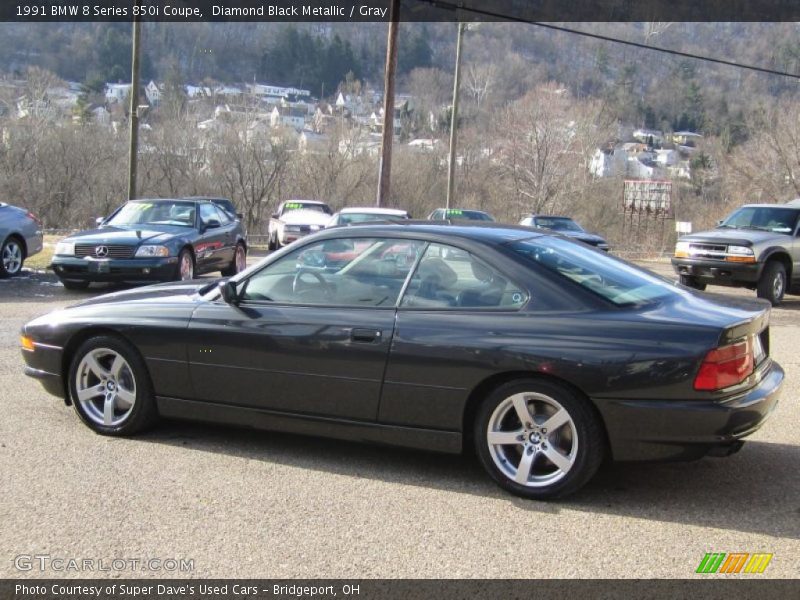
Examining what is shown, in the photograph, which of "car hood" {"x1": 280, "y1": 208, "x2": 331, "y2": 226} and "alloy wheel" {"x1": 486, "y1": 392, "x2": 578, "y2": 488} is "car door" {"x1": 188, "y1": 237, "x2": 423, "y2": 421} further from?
"car hood" {"x1": 280, "y1": 208, "x2": 331, "y2": 226}

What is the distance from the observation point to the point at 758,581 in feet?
11.4

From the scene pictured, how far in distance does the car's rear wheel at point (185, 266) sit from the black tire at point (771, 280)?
9.29m

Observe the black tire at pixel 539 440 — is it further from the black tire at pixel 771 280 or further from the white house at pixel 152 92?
the white house at pixel 152 92

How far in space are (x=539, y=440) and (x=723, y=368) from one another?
1.00 meters

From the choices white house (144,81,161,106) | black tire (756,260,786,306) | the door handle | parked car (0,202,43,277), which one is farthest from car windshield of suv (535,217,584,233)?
white house (144,81,161,106)

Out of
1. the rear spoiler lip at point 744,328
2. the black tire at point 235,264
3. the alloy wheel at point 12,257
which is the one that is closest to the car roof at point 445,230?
the rear spoiler lip at point 744,328

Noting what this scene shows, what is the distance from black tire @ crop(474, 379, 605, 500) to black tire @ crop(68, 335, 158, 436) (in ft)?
7.15

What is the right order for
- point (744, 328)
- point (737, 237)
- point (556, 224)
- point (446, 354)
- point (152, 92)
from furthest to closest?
point (152, 92), point (556, 224), point (737, 237), point (446, 354), point (744, 328)

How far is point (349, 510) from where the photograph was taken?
4.21 meters

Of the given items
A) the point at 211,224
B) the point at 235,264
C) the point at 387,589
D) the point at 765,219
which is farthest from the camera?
the point at 235,264

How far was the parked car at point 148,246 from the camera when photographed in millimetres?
12250

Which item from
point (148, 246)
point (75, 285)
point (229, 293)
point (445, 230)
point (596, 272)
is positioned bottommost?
point (75, 285)

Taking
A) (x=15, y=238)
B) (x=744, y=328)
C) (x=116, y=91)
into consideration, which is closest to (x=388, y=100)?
(x=15, y=238)

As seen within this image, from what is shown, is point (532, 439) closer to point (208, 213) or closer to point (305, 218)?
point (208, 213)
